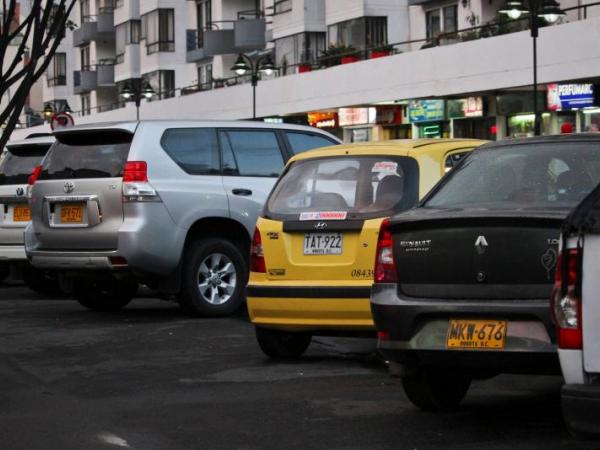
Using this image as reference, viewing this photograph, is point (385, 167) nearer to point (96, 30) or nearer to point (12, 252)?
point (12, 252)

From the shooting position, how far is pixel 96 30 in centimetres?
7788

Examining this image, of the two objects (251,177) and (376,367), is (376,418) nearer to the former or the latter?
(376,367)

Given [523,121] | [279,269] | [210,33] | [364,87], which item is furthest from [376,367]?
[210,33]

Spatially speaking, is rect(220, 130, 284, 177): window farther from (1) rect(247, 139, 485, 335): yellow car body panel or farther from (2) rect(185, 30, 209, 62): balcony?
(2) rect(185, 30, 209, 62): balcony

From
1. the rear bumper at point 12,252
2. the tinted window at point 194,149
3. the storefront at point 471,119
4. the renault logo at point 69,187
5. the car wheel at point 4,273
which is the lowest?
the car wheel at point 4,273

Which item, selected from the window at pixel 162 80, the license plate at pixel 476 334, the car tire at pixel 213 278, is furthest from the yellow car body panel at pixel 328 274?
the window at pixel 162 80

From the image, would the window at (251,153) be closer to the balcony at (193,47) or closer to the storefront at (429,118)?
the storefront at (429,118)

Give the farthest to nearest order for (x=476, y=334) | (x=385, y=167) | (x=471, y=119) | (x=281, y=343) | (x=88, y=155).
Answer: (x=471, y=119) < (x=88, y=155) < (x=281, y=343) < (x=385, y=167) < (x=476, y=334)

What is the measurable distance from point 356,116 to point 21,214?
90.1ft

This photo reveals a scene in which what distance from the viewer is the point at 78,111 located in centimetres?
7931

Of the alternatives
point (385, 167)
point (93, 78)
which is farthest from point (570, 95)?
point (93, 78)

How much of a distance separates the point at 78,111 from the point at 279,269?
227 feet

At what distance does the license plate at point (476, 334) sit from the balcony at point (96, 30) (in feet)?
229

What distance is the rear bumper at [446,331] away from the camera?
798cm
